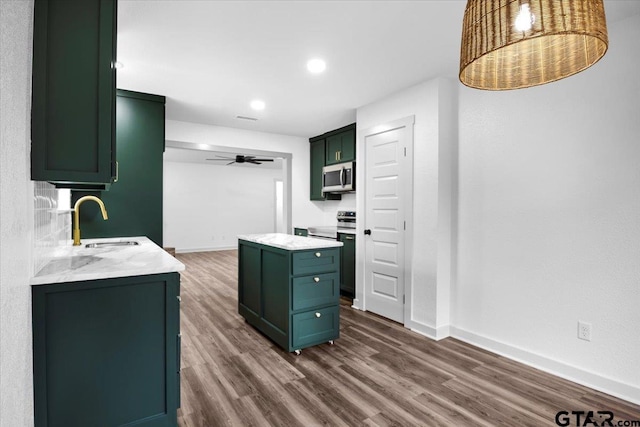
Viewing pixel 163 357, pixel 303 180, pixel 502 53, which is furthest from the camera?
pixel 303 180

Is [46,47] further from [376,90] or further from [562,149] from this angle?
[562,149]

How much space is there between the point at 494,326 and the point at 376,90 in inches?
101

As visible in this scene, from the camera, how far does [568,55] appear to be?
1.07 m

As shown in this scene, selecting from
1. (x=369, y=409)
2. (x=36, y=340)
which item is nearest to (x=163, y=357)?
(x=36, y=340)

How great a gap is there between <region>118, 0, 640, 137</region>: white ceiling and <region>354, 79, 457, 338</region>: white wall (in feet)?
0.90

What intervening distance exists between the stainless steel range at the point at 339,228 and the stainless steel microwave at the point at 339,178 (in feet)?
1.28

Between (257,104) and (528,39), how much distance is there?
3.42m

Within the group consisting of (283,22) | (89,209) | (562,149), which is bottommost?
(89,209)

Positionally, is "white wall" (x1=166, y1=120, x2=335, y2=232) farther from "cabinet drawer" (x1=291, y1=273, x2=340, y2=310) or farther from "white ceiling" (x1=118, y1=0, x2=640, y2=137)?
"cabinet drawer" (x1=291, y1=273, x2=340, y2=310)

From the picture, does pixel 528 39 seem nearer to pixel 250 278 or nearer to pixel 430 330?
pixel 430 330

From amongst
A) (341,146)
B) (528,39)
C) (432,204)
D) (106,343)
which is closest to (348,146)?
(341,146)

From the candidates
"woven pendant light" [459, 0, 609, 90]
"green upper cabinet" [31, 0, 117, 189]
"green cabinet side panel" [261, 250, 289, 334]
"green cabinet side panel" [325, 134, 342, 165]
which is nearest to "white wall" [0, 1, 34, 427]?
"green upper cabinet" [31, 0, 117, 189]

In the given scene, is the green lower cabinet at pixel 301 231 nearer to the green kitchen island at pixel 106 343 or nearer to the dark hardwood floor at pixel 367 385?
the dark hardwood floor at pixel 367 385

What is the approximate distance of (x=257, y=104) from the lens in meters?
3.86
